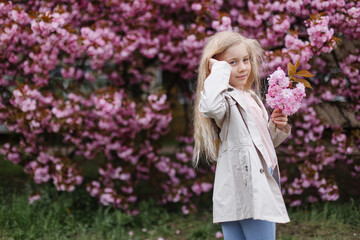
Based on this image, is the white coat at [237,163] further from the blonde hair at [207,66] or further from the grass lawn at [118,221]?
the grass lawn at [118,221]

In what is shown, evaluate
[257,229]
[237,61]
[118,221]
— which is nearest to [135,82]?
[118,221]

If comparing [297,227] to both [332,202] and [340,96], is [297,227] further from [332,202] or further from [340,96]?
[340,96]

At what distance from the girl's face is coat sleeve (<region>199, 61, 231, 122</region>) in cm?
13

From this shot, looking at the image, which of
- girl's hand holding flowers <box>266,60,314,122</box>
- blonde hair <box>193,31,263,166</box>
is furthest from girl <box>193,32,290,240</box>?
girl's hand holding flowers <box>266,60,314,122</box>

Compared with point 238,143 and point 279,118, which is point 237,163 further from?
point 279,118

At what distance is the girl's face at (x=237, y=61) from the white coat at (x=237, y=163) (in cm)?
8

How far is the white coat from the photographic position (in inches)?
78.5

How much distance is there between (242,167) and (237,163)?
0.12ft

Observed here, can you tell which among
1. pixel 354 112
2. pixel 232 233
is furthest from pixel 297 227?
pixel 232 233

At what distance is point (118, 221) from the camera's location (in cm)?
387

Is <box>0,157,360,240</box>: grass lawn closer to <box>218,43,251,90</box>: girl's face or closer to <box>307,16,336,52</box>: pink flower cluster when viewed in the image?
<box>307,16,336,52</box>: pink flower cluster

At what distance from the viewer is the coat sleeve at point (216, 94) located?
201cm

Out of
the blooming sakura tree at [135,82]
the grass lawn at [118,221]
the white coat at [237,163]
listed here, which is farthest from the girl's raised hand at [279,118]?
the grass lawn at [118,221]

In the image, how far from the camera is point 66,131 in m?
3.97
